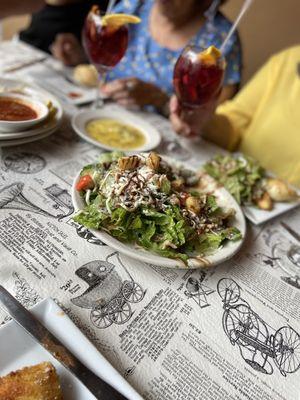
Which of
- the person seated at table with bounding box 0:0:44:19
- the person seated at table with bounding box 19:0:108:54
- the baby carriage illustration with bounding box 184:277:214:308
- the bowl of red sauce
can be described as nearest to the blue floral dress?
the person seated at table with bounding box 19:0:108:54

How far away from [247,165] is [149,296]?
58 centimetres

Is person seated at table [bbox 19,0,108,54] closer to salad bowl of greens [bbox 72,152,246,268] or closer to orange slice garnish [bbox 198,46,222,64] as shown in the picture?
orange slice garnish [bbox 198,46,222,64]

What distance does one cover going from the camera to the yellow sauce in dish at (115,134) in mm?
1119

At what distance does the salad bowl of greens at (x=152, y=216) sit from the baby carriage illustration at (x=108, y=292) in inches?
2.3

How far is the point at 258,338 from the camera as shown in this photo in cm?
69

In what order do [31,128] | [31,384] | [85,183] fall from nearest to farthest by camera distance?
[31,384] < [85,183] < [31,128]

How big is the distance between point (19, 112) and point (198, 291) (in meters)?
0.68

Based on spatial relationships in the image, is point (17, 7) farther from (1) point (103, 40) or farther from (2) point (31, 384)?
(2) point (31, 384)

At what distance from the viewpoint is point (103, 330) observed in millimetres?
626

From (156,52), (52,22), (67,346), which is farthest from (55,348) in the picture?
(52,22)

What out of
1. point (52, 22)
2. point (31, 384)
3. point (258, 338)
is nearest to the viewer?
point (31, 384)

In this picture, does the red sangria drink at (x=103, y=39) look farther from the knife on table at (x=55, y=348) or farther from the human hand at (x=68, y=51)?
the knife on table at (x=55, y=348)

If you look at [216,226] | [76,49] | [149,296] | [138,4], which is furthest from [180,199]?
[138,4]

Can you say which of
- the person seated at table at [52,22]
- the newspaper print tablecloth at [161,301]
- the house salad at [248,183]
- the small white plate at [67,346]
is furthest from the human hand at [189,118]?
the person seated at table at [52,22]
